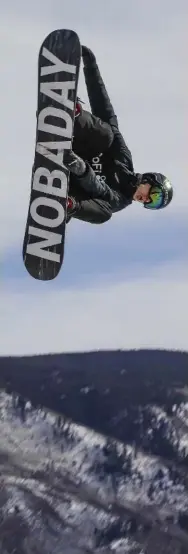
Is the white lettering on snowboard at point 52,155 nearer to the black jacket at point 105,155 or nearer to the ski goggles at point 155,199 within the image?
the black jacket at point 105,155

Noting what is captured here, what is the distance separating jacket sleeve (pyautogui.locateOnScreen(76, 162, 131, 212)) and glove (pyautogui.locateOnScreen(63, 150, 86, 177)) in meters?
0.02

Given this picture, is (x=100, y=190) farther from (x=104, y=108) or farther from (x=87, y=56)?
(x=87, y=56)

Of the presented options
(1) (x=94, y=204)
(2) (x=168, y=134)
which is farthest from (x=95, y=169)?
(2) (x=168, y=134)

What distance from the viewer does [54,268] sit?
2.77 meters

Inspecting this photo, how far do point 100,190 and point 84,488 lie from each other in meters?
1.04

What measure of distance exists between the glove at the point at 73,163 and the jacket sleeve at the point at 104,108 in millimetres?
214

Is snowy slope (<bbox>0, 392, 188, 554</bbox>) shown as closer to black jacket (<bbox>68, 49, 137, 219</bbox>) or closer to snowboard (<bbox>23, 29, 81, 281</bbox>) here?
snowboard (<bbox>23, 29, 81, 281</bbox>)

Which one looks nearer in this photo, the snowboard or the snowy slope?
the snowboard

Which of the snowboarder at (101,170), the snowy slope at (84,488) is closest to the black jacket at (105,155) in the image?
the snowboarder at (101,170)

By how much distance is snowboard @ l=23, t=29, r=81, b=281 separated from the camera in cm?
266

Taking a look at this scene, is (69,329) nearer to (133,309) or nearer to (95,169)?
(133,309)

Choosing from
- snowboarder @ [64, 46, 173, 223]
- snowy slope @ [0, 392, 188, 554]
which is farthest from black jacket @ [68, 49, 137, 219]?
snowy slope @ [0, 392, 188, 554]

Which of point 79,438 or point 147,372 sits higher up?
point 147,372

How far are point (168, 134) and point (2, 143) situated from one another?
60 cm
